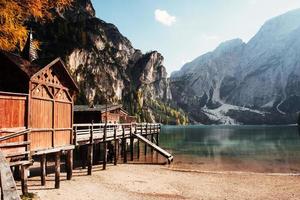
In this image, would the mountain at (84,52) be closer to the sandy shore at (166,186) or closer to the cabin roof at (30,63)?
the sandy shore at (166,186)

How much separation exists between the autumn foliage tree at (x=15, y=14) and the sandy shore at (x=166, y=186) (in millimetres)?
9264

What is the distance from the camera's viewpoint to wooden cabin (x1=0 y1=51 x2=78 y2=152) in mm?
16594

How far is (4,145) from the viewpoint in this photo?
48.8ft

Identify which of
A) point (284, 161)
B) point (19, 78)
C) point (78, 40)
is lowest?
point (284, 161)

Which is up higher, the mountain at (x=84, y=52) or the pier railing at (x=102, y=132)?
the mountain at (x=84, y=52)

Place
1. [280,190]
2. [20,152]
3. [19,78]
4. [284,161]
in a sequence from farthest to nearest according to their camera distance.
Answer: [284,161] → [280,190] → [19,78] → [20,152]

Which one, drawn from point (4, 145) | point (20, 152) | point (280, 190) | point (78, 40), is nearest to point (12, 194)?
point (4, 145)

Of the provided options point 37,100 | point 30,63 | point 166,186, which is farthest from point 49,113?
point 166,186

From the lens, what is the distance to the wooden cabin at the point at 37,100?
16.6 metres

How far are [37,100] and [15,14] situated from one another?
5369 mm

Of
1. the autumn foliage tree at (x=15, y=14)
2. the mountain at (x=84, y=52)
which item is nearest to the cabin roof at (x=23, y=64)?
the autumn foliage tree at (x=15, y=14)

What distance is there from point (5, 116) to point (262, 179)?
2391cm

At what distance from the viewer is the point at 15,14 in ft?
66.1

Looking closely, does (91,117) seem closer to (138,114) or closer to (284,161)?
(284,161)
